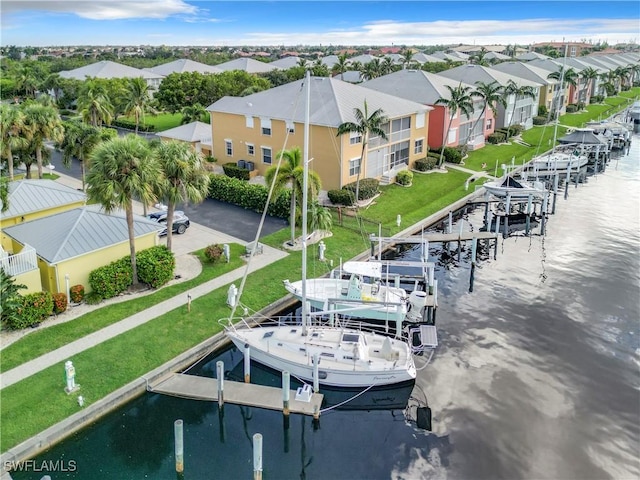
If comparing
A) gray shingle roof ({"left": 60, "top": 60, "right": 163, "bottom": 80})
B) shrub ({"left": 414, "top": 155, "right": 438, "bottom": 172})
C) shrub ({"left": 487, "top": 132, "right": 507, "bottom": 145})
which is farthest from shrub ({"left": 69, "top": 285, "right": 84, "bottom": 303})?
gray shingle roof ({"left": 60, "top": 60, "right": 163, "bottom": 80})

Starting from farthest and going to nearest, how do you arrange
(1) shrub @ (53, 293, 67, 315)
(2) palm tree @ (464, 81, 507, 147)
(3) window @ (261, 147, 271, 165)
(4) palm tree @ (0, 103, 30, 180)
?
(2) palm tree @ (464, 81, 507, 147) < (3) window @ (261, 147, 271, 165) < (4) palm tree @ (0, 103, 30, 180) < (1) shrub @ (53, 293, 67, 315)

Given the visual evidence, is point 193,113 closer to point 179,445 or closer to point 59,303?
point 59,303

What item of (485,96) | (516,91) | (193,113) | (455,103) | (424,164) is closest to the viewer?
(424,164)

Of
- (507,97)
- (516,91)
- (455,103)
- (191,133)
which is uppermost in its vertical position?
(516,91)

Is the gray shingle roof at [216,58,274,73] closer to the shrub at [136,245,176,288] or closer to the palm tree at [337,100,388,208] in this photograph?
the palm tree at [337,100,388,208]

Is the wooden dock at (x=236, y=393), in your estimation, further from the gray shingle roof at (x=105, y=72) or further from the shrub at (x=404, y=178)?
the gray shingle roof at (x=105, y=72)

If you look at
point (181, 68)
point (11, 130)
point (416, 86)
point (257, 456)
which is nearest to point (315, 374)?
point (257, 456)

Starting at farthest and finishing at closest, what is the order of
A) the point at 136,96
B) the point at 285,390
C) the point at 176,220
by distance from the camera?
the point at 136,96 < the point at 176,220 < the point at 285,390
